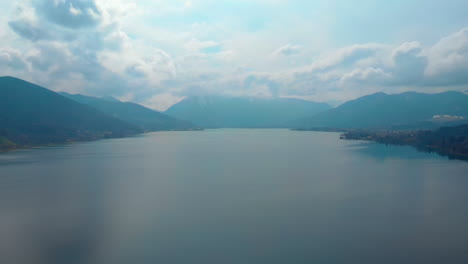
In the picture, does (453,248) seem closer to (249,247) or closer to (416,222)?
(416,222)

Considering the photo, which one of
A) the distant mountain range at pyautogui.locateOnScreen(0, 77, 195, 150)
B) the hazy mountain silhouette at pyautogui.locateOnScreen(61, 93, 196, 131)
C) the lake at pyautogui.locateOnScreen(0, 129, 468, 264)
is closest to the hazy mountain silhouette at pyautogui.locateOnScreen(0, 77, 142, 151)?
the distant mountain range at pyautogui.locateOnScreen(0, 77, 195, 150)

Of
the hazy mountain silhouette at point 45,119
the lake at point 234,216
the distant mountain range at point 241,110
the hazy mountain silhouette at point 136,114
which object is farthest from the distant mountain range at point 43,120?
the distant mountain range at point 241,110

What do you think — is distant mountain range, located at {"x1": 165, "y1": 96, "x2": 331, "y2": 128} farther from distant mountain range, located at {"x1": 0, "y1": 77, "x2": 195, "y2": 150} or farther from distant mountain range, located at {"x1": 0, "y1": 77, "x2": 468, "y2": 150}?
distant mountain range, located at {"x1": 0, "y1": 77, "x2": 195, "y2": 150}

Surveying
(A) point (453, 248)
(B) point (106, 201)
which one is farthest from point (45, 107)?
(A) point (453, 248)

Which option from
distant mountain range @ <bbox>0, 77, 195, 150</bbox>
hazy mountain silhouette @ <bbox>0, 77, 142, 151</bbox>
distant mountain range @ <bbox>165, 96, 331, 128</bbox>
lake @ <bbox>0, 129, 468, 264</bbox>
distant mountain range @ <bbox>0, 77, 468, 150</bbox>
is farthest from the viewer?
distant mountain range @ <bbox>165, 96, 331, 128</bbox>

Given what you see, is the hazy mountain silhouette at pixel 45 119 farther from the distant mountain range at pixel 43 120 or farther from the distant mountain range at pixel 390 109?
the distant mountain range at pixel 390 109

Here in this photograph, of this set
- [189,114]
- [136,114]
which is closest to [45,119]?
[136,114]
